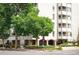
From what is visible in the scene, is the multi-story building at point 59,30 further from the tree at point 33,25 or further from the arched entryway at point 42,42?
the tree at point 33,25

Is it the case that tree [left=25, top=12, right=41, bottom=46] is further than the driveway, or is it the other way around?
tree [left=25, top=12, right=41, bottom=46]

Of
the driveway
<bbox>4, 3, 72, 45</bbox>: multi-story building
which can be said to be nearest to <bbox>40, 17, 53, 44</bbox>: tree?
<bbox>4, 3, 72, 45</bbox>: multi-story building

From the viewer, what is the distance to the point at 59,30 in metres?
8.02

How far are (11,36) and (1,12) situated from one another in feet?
1.40

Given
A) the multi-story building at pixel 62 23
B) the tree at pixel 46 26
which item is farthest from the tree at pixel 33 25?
the multi-story building at pixel 62 23

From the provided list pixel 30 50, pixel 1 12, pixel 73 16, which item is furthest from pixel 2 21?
pixel 73 16

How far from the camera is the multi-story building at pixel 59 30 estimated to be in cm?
800

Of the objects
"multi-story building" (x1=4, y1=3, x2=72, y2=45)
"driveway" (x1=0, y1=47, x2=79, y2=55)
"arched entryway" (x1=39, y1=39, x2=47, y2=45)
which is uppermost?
"multi-story building" (x1=4, y1=3, x2=72, y2=45)

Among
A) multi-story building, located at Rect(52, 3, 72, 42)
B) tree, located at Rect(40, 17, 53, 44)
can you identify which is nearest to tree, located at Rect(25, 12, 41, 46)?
tree, located at Rect(40, 17, 53, 44)

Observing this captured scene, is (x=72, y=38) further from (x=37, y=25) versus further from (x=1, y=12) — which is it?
(x=1, y=12)

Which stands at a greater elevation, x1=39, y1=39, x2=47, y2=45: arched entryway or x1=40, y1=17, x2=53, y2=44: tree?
x1=40, y1=17, x2=53, y2=44: tree

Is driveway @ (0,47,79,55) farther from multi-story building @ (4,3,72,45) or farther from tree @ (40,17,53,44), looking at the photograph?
tree @ (40,17,53,44)

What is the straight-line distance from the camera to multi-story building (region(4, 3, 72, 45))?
8.00 metres

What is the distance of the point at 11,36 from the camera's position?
26.4 ft
